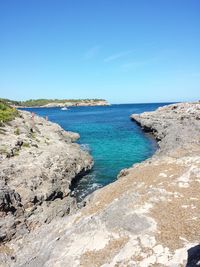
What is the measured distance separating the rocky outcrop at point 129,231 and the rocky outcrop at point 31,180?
1984 mm

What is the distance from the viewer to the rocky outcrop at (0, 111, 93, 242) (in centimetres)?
2151

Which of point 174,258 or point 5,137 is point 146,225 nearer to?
point 174,258

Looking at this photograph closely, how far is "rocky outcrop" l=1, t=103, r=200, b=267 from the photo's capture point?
14.6m

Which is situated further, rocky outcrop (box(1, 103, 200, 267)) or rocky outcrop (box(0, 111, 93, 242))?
rocky outcrop (box(0, 111, 93, 242))

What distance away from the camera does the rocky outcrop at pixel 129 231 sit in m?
14.6

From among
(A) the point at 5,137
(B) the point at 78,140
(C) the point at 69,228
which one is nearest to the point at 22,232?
(C) the point at 69,228

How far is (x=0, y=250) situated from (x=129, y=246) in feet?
27.5

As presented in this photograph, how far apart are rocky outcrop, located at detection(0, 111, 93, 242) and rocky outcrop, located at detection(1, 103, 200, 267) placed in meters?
1.98

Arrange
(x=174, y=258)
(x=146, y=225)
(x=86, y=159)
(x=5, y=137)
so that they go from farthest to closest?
(x=86, y=159)
(x=5, y=137)
(x=146, y=225)
(x=174, y=258)

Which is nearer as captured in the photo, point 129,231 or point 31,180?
point 129,231

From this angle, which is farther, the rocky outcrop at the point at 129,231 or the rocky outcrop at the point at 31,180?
the rocky outcrop at the point at 31,180

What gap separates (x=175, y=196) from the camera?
19.0 metres

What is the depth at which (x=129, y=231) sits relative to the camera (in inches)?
645

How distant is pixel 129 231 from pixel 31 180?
13873 millimetres
